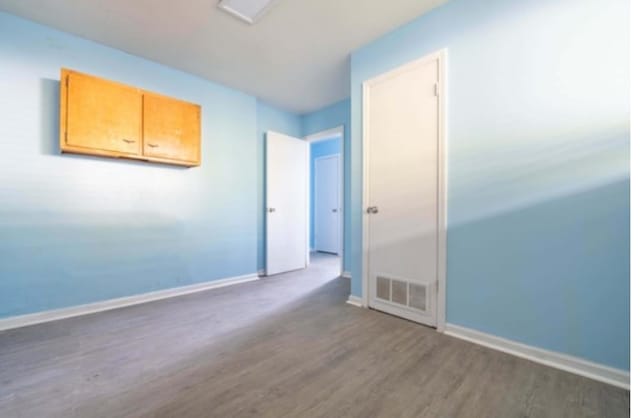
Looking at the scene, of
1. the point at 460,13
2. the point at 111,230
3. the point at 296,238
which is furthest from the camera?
the point at 296,238

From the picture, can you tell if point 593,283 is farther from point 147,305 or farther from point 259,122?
point 259,122

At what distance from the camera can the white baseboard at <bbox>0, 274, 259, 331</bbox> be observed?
89.1 inches

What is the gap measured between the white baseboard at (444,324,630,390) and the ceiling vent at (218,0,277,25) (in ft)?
9.85

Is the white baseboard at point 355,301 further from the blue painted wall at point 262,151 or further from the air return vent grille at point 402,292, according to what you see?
the blue painted wall at point 262,151

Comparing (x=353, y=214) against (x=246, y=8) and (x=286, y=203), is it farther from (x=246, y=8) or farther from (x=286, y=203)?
(x=246, y=8)

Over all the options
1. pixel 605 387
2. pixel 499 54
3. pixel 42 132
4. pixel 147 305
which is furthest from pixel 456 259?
pixel 42 132

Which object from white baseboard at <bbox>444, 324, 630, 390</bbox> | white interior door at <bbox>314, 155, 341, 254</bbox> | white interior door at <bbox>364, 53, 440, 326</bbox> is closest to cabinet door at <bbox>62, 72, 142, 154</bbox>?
white interior door at <bbox>364, 53, 440, 326</bbox>

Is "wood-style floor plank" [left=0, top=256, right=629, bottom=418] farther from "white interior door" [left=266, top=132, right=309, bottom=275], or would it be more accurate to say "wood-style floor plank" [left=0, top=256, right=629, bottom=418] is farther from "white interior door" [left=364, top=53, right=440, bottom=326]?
→ "white interior door" [left=266, top=132, right=309, bottom=275]

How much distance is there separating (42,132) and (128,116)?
0.69m

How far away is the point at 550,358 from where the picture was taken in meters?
1.70

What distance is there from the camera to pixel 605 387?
149 cm

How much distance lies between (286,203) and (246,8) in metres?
2.65

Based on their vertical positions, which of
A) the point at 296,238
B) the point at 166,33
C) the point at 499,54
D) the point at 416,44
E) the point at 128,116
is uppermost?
the point at 166,33

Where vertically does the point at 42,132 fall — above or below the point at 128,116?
below
